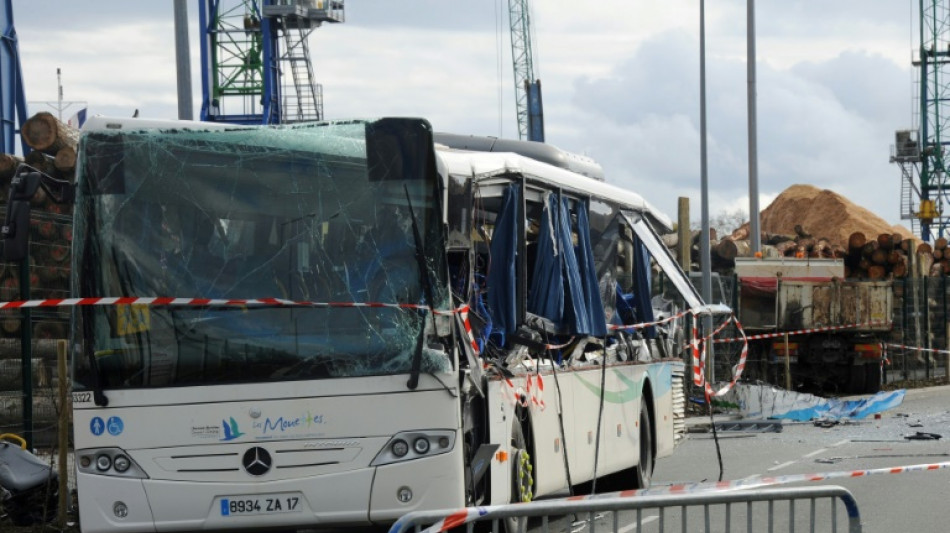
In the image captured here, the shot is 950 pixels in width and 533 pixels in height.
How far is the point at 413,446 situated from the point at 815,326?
22216mm

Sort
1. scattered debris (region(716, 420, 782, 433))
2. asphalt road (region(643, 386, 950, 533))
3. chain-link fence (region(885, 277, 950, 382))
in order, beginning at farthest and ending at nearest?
1. chain-link fence (region(885, 277, 950, 382))
2. scattered debris (region(716, 420, 782, 433))
3. asphalt road (region(643, 386, 950, 533))

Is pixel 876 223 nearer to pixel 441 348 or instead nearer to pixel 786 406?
pixel 786 406

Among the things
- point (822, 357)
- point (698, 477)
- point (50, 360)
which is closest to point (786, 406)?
point (822, 357)

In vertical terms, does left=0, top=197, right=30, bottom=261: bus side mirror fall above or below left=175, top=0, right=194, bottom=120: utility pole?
below

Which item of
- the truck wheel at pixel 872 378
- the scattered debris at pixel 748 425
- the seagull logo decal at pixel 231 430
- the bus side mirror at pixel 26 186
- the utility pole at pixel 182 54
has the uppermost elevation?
the utility pole at pixel 182 54

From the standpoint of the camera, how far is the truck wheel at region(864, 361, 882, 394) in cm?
3138

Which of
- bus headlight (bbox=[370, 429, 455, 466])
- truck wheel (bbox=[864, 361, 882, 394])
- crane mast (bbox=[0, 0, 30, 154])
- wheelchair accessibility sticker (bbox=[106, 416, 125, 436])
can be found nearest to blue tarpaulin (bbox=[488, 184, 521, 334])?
bus headlight (bbox=[370, 429, 455, 466])

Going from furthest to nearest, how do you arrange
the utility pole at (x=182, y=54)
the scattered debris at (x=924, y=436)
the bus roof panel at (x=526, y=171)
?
the scattered debris at (x=924, y=436), the utility pole at (x=182, y=54), the bus roof panel at (x=526, y=171)

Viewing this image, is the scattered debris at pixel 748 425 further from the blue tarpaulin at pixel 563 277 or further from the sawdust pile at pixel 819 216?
the sawdust pile at pixel 819 216

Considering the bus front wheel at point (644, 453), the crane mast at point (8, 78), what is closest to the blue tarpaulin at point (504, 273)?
the bus front wheel at point (644, 453)

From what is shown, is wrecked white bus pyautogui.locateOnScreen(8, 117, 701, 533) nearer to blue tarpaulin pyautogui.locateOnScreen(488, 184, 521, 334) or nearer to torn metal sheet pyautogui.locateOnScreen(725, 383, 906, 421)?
blue tarpaulin pyautogui.locateOnScreen(488, 184, 521, 334)

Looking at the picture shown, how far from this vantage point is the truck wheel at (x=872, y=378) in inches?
1235

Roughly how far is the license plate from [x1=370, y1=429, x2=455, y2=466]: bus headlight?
0.51 metres

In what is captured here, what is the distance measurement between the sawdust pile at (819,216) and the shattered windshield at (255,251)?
6276 centimetres
